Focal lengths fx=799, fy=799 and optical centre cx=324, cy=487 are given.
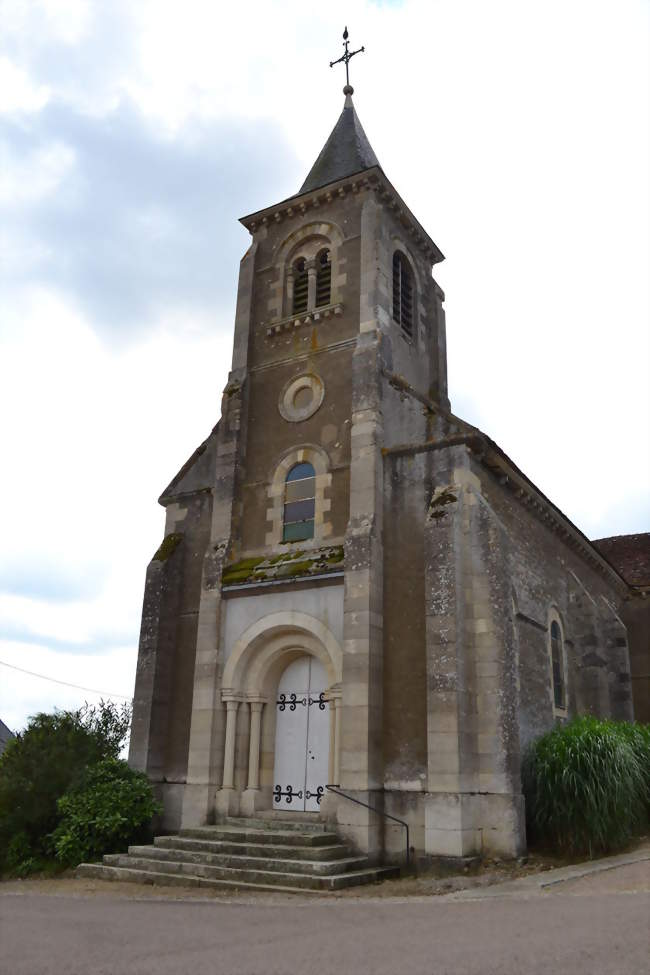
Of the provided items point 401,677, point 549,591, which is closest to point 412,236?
point 549,591

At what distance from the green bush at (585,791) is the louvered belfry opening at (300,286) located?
10.2m

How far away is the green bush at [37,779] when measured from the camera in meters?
13.7

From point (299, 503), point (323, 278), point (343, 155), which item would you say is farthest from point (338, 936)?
point (343, 155)

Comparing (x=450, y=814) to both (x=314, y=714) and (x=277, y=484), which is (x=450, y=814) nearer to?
(x=314, y=714)

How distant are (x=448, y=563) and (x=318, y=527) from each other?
300 centimetres

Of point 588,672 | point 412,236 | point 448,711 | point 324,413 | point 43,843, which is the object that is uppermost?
point 412,236

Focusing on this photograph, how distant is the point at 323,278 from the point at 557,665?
9936mm

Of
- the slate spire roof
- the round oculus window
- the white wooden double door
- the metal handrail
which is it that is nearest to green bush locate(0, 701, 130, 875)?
the white wooden double door

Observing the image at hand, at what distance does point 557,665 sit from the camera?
17.5 metres

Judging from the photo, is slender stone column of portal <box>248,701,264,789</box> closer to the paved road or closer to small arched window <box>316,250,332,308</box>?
the paved road

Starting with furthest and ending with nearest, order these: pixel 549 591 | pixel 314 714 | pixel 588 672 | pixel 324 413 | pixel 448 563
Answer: pixel 588 672 → pixel 549 591 → pixel 324 413 → pixel 314 714 → pixel 448 563

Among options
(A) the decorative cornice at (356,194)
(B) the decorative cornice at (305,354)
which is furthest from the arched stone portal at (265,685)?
(A) the decorative cornice at (356,194)

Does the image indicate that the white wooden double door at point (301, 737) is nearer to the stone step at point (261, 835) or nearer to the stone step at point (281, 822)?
the stone step at point (281, 822)

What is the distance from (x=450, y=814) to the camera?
1189 cm
